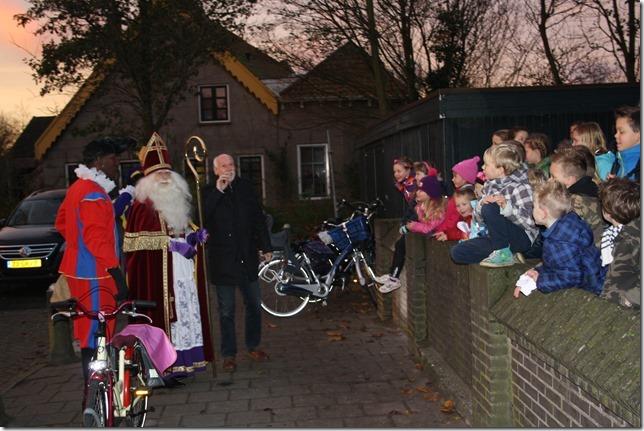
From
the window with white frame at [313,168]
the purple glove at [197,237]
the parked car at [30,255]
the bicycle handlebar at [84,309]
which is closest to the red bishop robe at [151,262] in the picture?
the purple glove at [197,237]

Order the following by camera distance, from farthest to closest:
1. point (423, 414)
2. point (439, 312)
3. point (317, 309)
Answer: point (317, 309)
point (439, 312)
point (423, 414)

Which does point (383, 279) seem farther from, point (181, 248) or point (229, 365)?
point (181, 248)

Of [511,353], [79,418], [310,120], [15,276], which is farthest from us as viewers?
[310,120]

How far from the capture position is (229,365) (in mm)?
7277

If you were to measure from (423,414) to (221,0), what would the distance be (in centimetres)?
1681

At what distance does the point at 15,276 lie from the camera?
44.9 ft

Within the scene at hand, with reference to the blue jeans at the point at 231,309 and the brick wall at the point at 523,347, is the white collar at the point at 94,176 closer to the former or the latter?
the blue jeans at the point at 231,309

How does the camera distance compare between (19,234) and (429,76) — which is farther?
(429,76)

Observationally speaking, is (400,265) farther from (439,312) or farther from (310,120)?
(310,120)

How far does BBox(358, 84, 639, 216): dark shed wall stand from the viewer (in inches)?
423

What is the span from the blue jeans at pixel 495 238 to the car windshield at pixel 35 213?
1172 cm

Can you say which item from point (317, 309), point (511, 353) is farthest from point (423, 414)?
point (317, 309)

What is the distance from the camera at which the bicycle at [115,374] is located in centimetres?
441

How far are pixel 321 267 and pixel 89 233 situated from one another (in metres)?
5.53
